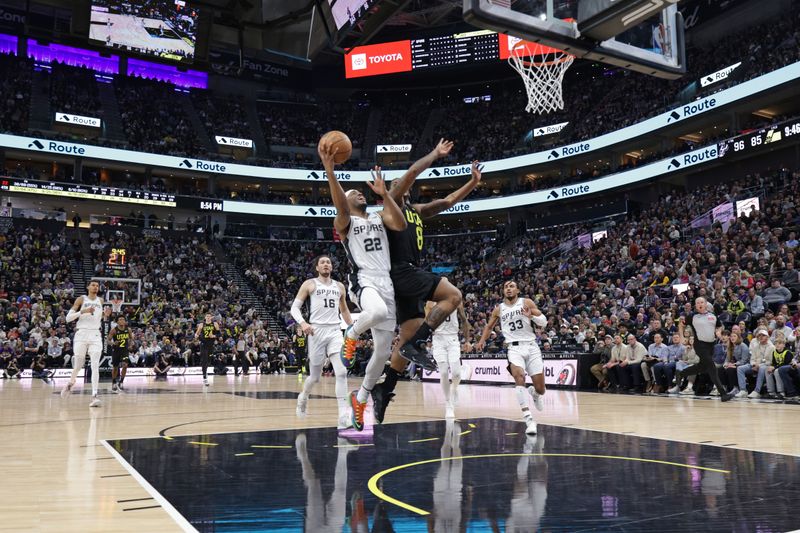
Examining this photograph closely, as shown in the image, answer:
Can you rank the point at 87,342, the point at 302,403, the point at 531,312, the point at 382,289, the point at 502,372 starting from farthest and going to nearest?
the point at 502,372
the point at 87,342
the point at 302,403
the point at 531,312
the point at 382,289

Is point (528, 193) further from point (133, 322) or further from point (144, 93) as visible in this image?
point (144, 93)

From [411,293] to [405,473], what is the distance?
1.64 m

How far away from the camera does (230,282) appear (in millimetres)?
34875

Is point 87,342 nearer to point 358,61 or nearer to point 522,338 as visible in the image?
point 522,338

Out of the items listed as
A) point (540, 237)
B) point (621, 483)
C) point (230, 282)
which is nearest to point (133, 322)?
point (230, 282)

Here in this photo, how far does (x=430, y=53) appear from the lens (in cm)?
3931

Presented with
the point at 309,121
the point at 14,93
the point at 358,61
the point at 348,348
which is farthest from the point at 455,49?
the point at 348,348

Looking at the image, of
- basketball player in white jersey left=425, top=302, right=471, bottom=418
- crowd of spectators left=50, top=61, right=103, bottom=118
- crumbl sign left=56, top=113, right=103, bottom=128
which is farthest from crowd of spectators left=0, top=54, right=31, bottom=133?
basketball player in white jersey left=425, top=302, right=471, bottom=418

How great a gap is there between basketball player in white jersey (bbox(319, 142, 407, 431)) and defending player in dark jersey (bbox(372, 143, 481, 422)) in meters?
0.13

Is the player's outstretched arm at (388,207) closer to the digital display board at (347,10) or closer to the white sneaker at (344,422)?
the white sneaker at (344,422)

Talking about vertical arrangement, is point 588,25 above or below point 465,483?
above

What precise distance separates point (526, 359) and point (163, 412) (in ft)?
19.3

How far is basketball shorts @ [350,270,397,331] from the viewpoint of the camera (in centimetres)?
593

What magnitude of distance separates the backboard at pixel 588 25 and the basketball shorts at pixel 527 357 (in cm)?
361
